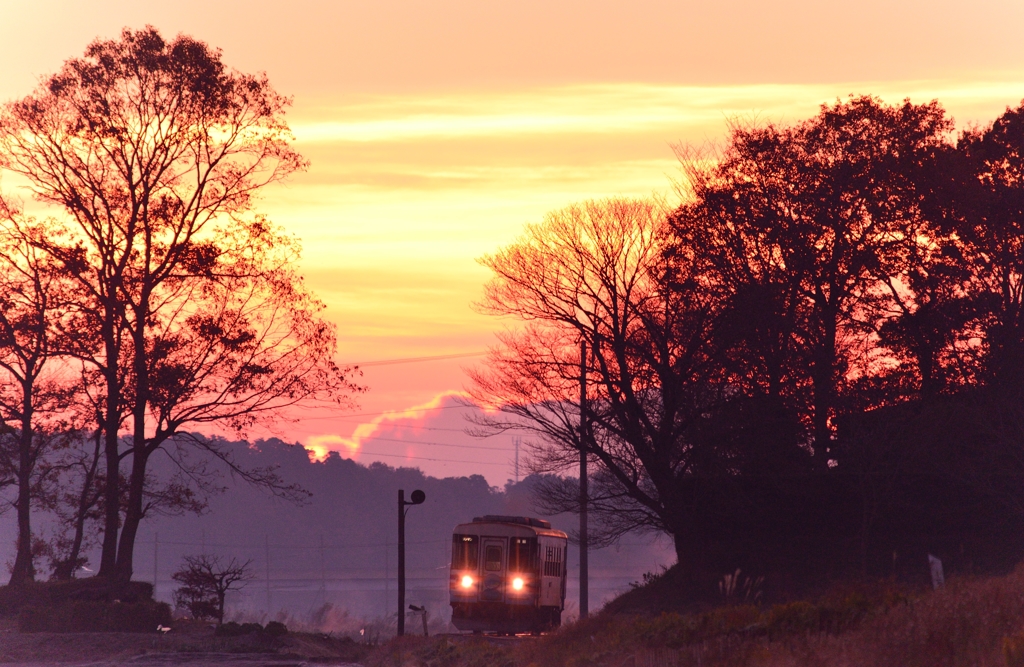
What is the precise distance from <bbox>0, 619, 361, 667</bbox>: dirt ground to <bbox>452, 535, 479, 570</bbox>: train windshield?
252 inches

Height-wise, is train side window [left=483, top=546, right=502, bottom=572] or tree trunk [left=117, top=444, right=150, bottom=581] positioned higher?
tree trunk [left=117, top=444, right=150, bottom=581]

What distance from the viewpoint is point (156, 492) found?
37.9 m

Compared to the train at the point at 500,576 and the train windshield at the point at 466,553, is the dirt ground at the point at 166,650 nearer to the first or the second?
the train at the point at 500,576

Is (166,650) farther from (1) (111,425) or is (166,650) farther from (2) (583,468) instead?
(2) (583,468)

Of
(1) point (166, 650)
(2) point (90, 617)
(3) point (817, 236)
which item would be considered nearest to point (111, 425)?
(2) point (90, 617)

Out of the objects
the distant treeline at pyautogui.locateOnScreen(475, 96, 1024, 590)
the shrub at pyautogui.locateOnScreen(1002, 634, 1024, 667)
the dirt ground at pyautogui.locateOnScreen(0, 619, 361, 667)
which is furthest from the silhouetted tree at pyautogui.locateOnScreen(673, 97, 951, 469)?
the shrub at pyautogui.locateOnScreen(1002, 634, 1024, 667)

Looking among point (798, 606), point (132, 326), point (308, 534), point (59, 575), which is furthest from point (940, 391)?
point (308, 534)

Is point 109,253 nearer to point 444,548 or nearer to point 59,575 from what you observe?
point 59,575

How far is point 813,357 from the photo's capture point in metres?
39.0

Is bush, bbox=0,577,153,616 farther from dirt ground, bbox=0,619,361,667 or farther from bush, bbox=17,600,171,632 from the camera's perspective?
dirt ground, bbox=0,619,361,667

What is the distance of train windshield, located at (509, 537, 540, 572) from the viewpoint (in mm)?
35031

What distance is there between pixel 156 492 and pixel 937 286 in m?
25.5

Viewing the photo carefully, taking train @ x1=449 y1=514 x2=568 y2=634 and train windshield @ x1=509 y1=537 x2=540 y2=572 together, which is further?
train windshield @ x1=509 y1=537 x2=540 y2=572

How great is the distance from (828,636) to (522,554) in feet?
72.0
